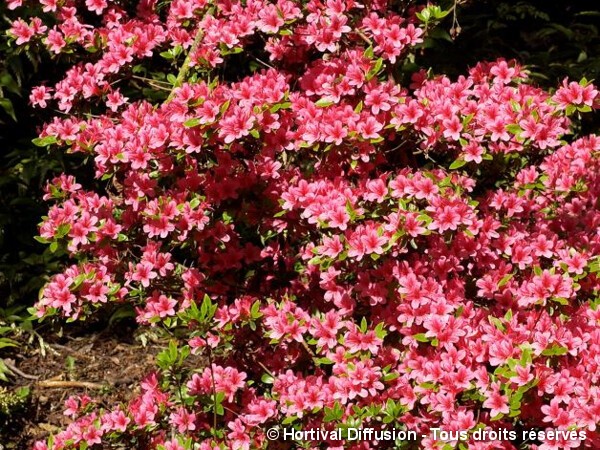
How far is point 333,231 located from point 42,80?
95.3 inches

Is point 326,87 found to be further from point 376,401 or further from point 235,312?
point 376,401

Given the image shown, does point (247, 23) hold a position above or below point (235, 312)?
above

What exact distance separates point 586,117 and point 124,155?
3.06 m

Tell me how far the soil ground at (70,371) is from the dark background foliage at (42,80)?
0.35 meters

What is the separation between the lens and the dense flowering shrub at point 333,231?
8.75 ft

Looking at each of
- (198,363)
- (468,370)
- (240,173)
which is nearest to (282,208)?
(240,173)

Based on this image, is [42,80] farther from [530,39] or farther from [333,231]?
[530,39]

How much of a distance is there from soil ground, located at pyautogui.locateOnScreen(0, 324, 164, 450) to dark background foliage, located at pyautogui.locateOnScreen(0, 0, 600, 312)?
1.14ft

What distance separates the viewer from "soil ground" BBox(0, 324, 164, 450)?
3816 millimetres

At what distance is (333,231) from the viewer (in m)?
2.80

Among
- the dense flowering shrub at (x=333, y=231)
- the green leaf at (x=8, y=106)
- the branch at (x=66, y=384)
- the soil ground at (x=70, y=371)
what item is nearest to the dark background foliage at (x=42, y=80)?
the green leaf at (x=8, y=106)

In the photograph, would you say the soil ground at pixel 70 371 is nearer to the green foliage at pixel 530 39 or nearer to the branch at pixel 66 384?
the branch at pixel 66 384

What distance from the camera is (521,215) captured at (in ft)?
10.4

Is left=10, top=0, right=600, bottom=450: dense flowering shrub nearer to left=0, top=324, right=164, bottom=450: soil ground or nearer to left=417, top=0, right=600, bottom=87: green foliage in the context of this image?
left=0, top=324, right=164, bottom=450: soil ground
